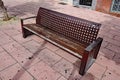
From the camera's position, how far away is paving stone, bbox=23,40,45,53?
309cm

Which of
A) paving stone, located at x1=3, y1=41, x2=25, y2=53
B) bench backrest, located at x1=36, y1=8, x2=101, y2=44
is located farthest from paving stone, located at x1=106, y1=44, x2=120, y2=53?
paving stone, located at x1=3, y1=41, x2=25, y2=53

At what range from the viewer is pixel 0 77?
2.20m

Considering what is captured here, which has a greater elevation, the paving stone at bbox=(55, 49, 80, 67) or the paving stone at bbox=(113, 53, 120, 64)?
the paving stone at bbox=(55, 49, 80, 67)

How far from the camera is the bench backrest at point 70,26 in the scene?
2.53m

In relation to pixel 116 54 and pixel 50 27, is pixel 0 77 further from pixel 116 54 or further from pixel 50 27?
pixel 116 54

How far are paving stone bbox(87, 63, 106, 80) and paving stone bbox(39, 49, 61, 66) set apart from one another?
80 cm

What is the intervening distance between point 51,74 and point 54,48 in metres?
0.97

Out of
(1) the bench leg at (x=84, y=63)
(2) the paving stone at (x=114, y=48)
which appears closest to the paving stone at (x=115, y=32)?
(2) the paving stone at (x=114, y=48)

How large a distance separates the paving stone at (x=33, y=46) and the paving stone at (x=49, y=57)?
239 mm

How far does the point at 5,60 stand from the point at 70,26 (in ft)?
5.83

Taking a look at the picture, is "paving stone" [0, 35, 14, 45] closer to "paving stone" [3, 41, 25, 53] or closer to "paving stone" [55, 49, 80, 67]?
"paving stone" [3, 41, 25, 53]

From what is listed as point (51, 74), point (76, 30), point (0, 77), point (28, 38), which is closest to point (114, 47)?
point (76, 30)

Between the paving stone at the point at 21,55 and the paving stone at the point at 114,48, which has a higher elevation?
the paving stone at the point at 21,55

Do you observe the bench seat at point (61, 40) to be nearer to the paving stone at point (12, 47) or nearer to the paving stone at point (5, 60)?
the paving stone at point (12, 47)
